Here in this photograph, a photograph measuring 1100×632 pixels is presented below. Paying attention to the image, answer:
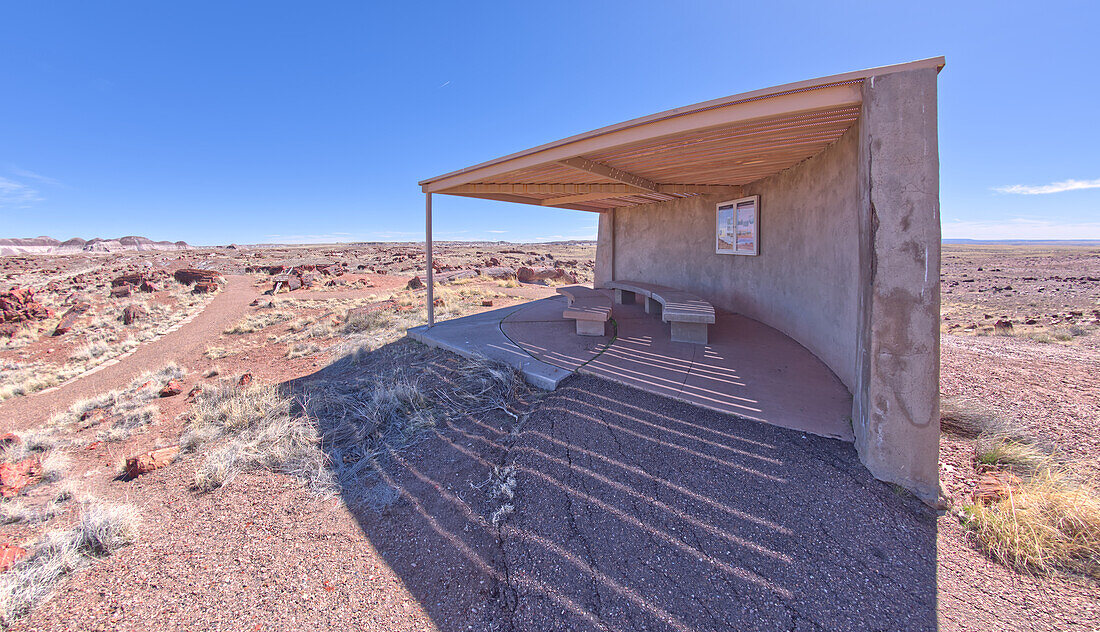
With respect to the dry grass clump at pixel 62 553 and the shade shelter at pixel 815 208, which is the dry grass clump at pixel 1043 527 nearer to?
the shade shelter at pixel 815 208

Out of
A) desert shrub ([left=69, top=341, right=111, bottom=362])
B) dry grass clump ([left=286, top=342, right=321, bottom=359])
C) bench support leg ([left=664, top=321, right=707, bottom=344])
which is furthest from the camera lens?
desert shrub ([left=69, top=341, right=111, bottom=362])

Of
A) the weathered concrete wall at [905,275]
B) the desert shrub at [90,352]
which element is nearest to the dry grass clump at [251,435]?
the weathered concrete wall at [905,275]

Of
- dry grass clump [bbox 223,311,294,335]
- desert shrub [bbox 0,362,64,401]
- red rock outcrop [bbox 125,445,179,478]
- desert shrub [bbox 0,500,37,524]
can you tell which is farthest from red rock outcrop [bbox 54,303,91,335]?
desert shrub [bbox 0,500,37,524]

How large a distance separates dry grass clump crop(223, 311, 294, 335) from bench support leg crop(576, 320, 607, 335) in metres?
8.32

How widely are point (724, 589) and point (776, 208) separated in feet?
17.7

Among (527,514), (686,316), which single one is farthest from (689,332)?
(527,514)

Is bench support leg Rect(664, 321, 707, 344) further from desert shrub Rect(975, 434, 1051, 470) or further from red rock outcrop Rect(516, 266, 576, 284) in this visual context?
red rock outcrop Rect(516, 266, 576, 284)

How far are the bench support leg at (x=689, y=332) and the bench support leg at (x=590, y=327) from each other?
0.98m

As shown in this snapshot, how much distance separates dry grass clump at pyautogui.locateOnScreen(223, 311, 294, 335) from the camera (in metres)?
10.2

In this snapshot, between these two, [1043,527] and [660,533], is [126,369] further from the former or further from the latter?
[1043,527]

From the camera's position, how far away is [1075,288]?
46.1 ft

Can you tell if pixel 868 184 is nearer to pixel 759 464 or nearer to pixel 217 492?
pixel 759 464

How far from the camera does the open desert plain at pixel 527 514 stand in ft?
6.75

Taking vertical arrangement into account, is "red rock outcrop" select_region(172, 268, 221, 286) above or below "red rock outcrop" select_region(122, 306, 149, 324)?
above
